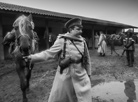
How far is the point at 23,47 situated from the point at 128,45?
17.9 ft

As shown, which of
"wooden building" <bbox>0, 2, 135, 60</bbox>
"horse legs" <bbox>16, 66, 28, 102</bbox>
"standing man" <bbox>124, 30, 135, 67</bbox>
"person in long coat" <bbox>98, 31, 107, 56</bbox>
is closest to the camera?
"horse legs" <bbox>16, 66, 28, 102</bbox>

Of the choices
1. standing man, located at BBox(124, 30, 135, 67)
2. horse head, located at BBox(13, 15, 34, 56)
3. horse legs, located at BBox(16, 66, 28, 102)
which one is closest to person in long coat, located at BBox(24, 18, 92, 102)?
horse head, located at BBox(13, 15, 34, 56)

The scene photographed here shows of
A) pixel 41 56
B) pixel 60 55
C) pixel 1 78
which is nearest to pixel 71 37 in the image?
pixel 60 55

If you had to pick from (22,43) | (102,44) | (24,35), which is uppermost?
(24,35)

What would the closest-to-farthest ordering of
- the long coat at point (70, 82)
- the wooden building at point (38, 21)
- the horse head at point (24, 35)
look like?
the long coat at point (70, 82) < the horse head at point (24, 35) < the wooden building at point (38, 21)

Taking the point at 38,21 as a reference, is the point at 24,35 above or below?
below

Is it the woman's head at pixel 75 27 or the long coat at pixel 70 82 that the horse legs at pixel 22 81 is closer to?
the long coat at pixel 70 82

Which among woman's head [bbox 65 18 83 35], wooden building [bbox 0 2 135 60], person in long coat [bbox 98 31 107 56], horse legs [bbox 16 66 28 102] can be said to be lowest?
horse legs [bbox 16 66 28 102]

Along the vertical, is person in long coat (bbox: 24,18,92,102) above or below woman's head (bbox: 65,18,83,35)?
below

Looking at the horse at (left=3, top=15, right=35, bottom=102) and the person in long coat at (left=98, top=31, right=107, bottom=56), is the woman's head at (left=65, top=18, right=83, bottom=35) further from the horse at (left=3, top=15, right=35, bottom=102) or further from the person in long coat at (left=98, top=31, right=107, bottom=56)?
the person in long coat at (left=98, top=31, right=107, bottom=56)

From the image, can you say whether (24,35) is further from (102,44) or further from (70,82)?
(102,44)

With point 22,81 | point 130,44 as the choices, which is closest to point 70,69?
point 22,81

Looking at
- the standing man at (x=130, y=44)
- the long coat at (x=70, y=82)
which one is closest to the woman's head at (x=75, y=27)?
the long coat at (x=70, y=82)

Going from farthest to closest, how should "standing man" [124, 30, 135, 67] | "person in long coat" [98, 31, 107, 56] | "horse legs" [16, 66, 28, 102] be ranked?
"person in long coat" [98, 31, 107, 56], "standing man" [124, 30, 135, 67], "horse legs" [16, 66, 28, 102]
